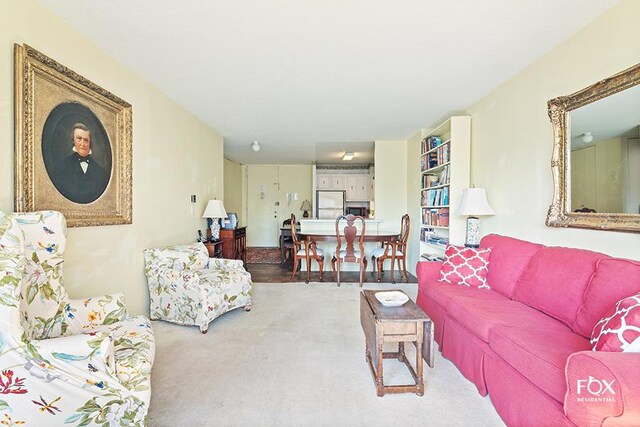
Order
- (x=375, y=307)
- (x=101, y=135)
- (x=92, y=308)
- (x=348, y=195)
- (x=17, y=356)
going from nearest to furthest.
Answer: (x=17, y=356) < (x=92, y=308) < (x=375, y=307) < (x=101, y=135) < (x=348, y=195)

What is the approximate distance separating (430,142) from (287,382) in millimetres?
3660

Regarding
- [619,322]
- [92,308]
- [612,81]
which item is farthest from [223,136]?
[619,322]

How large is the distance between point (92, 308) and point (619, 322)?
263 centimetres

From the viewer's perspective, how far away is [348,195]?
330 inches

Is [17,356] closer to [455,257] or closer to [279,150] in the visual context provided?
[455,257]

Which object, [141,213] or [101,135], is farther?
[141,213]

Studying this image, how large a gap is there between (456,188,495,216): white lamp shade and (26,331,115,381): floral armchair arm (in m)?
3.09

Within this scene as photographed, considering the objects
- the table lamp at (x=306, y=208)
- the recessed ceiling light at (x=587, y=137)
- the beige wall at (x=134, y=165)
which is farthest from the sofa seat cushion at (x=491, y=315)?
the table lamp at (x=306, y=208)

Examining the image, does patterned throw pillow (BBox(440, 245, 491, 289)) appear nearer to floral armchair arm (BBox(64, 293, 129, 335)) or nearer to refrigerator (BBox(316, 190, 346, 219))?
floral armchair arm (BBox(64, 293, 129, 335))

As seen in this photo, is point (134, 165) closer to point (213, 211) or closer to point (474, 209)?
point (213, 211)

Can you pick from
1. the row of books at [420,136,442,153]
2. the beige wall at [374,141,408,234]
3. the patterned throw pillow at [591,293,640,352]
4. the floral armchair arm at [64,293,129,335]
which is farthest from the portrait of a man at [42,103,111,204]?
the beige wall at [374,141,408,234]

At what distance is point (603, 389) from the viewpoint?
3.41ft

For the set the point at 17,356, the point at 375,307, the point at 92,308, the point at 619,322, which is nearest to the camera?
the point at 17,356

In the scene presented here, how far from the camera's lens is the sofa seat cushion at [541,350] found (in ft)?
4.22
